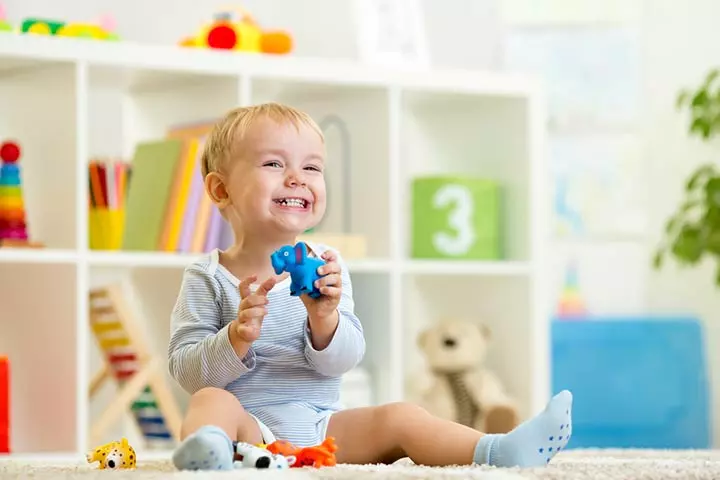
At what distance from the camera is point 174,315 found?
152cm

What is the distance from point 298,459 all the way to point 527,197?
1.71 metres

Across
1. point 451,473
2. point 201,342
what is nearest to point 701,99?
point 201,342

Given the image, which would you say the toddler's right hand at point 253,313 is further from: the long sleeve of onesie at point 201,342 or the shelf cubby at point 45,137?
the shelf cubby at point 45,137

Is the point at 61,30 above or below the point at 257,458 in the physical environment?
above

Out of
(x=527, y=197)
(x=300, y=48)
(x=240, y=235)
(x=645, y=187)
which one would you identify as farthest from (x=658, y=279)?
(x=240, y=235)

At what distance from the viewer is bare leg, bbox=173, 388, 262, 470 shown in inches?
47.2

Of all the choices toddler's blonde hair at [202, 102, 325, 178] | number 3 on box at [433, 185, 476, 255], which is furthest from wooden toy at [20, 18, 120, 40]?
toddler's blonde hair at [202, 102, 325, 178]

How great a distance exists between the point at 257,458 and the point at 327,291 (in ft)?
0.68

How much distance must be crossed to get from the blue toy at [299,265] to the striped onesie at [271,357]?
0.11m

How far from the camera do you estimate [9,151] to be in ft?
8.17

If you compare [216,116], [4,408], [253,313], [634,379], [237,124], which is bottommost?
[634,379]

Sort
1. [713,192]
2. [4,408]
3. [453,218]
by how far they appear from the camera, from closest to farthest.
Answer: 1. [4,408]
2. [453,218]
3. [713,192]

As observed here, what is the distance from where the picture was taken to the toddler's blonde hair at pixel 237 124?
151 centimetres

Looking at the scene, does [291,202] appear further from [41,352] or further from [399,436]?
[41,352]
